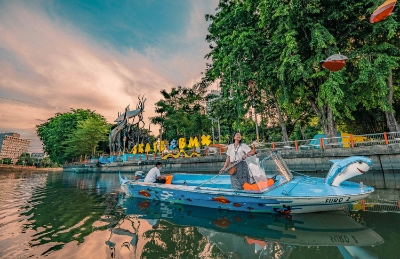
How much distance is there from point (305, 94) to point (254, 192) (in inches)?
512

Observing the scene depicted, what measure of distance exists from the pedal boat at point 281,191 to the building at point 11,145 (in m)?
113

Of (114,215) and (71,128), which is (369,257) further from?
(71,128)

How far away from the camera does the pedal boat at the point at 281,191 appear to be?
455 cm

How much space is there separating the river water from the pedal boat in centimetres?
27

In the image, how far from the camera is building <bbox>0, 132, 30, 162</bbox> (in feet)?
293

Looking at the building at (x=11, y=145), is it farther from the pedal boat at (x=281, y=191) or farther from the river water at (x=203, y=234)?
the pedal boat at (x=281, y=191)

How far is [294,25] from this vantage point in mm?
13859

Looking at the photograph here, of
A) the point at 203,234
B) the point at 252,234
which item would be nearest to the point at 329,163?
the point at 252,234

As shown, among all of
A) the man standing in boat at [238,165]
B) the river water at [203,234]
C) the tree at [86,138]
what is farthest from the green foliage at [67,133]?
the man standing in boat at [238,165]

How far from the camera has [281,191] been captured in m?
5.02

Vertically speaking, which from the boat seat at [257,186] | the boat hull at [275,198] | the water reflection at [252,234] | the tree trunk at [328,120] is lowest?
the water reflection at [252,234]

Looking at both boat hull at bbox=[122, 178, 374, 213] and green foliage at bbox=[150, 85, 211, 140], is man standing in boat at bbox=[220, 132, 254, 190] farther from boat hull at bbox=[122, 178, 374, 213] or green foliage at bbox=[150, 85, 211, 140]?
green foliage at bbox=[150, 85, 211, 140]

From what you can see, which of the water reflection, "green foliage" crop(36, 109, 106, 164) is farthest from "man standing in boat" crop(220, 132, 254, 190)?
"green foliage" crop(36, 109, 106, 164)

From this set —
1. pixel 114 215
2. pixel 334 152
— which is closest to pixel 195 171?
pixel 334 152
